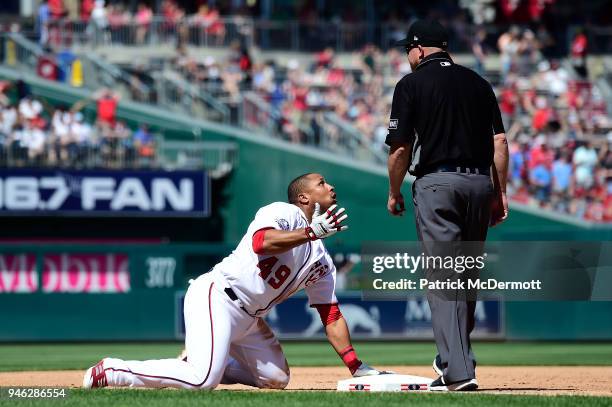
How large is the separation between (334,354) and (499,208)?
743 cm

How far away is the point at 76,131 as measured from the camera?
2125cm

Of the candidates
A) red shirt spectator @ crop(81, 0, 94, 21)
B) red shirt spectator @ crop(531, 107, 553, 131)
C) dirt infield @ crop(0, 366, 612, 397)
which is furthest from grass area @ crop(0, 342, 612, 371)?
red shirt spectator @ crop(81, 0, 94, 21)

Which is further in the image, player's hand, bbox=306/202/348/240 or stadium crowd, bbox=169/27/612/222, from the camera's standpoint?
stadium crowd, bbox=169/27/612/222

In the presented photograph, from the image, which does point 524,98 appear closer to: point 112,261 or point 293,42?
point 293,42

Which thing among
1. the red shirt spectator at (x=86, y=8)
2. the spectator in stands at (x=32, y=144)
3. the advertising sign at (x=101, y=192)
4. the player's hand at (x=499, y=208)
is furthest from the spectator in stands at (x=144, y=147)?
the player's hand at (x=499, y=208)

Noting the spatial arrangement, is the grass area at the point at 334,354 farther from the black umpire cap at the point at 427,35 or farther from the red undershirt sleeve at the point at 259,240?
the black umpire cap at the point at 427,35

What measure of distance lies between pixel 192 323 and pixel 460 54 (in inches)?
705

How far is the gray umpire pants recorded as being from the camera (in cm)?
724

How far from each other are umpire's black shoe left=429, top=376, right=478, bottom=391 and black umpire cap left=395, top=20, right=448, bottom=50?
206cm

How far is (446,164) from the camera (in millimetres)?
7422

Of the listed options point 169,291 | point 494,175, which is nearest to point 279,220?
point 494,175

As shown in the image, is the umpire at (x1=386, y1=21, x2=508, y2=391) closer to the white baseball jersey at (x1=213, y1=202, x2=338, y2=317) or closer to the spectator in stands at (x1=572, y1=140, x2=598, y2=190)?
the white baseball jersey at (x1=213, y1=202, x2=338, y2=317)

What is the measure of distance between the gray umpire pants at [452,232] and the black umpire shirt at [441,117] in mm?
129

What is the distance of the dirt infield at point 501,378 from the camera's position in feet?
28.0
